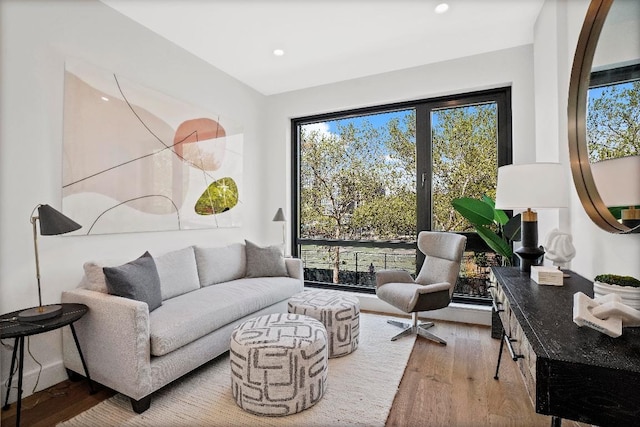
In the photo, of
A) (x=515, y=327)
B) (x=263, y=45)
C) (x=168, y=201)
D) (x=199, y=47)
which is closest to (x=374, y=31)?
(x=263, y=45)

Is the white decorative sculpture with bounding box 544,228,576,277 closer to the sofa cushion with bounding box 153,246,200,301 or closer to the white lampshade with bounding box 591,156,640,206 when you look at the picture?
the white lampshade with bounding box 591,156,640,206

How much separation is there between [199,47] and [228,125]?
84 centimetres

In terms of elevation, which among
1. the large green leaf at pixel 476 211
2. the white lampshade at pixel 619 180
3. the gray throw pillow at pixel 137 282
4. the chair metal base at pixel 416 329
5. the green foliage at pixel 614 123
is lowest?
the chair metal base at pixel 416 329

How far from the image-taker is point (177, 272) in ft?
8.69

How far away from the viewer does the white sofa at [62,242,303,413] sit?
1.78 metres

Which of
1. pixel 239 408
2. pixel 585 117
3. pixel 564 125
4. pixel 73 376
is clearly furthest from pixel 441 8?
pixel 73 376

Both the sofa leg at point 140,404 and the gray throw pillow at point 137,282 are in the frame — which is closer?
the sofa leg at point 140,404

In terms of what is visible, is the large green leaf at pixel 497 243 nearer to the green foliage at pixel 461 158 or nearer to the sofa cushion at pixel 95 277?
the green foliage at pixel 461 158

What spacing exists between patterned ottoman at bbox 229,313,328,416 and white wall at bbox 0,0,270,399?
52.4 inches

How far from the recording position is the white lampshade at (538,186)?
1819 mm

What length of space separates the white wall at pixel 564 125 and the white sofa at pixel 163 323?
7.64ft

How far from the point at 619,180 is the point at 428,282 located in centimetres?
190

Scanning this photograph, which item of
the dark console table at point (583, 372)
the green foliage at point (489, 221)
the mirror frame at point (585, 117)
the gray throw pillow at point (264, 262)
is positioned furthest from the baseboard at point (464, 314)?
the dark console table at point (583, 372)

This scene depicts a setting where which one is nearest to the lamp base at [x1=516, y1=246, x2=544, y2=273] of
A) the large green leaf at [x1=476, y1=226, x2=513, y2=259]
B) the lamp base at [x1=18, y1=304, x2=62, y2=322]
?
the large green leaf at [x1=476, y1=226, x2=513, y2=259]
